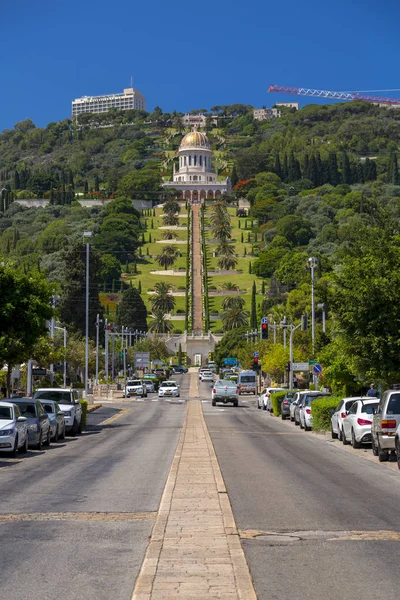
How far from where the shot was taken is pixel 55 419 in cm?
3231

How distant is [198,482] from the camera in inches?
701

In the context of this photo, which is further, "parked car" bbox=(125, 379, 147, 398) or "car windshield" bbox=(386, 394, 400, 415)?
"parked car" bbox=(125, 379, 147, 398)

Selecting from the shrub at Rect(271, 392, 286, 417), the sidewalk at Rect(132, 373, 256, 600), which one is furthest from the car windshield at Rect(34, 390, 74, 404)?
the sidewalk at Rect(132, 373, 256, 600)

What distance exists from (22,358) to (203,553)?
98.1ft

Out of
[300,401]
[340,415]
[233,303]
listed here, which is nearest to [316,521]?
[340,415]

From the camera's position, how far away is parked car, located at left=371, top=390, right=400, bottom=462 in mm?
23031

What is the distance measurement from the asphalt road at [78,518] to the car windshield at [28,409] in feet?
4.25

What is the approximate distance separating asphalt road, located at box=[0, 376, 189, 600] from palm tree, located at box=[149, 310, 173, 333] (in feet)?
454

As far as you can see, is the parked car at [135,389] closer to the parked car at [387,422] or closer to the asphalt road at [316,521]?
the asphalt road at [316,521]

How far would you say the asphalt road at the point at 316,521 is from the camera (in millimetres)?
9398

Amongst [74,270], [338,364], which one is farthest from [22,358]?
[74,270]

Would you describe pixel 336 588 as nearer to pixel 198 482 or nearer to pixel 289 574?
pixel 289 574

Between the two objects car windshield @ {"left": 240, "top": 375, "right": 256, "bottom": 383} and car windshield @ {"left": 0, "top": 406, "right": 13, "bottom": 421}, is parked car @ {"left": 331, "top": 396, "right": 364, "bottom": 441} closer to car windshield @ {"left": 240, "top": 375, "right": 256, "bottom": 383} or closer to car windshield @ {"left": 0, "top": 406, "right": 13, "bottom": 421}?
car windshield @ {"left": 0, "top": 406, "right": 13, "bottom": 421}

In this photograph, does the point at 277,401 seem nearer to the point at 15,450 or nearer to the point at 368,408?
the point at 368,408
